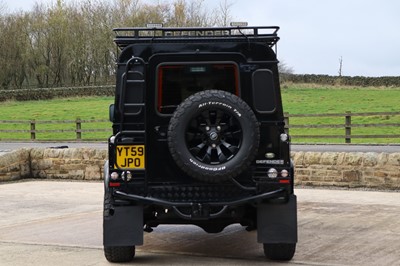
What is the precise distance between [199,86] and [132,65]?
31.1 inches

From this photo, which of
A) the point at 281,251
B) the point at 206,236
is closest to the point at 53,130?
the point at 206,236

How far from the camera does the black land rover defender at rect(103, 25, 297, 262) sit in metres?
6.82

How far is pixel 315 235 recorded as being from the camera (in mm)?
9070

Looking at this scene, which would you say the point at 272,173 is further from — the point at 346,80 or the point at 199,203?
the point at 346,80

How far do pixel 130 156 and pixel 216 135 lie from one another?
3.24ft

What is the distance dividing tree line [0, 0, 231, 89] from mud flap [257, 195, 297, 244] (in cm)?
4477

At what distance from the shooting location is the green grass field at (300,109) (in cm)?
2930

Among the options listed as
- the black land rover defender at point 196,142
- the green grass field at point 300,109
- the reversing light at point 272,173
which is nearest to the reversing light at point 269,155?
the black land rover defender at point 196,142

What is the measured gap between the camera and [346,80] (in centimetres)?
4556

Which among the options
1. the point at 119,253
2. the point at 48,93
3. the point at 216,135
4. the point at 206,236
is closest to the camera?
the point at 216,135

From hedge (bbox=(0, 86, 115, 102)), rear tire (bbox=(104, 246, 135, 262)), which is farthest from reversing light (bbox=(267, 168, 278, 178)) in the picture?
hedge (bbox=(0, 86, 115, 102))

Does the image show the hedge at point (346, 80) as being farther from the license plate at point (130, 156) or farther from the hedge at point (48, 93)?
the license plate at point (130, 156)

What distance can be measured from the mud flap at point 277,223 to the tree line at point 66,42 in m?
44.8

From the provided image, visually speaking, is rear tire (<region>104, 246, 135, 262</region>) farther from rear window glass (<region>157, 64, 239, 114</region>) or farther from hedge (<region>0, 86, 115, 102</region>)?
hedge (<region>0, 86, 115, 102</region>)
